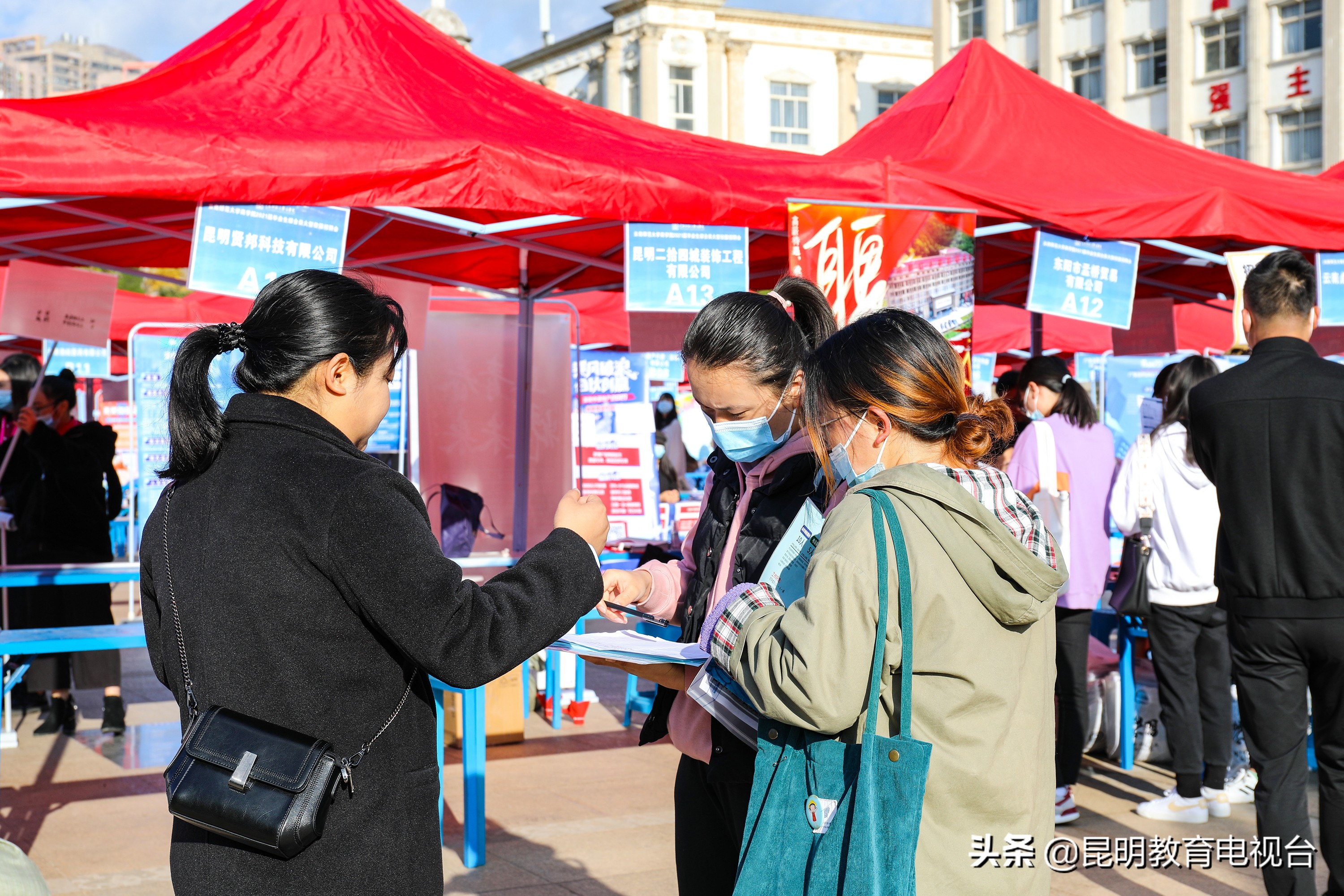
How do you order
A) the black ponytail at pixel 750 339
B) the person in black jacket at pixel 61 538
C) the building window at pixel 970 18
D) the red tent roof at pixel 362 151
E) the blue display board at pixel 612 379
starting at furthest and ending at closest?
1. the building window at pixel 970 18
2. the blue display board at pixel 612 379
3. the person in black jacket at pixel 61 538
4. the red tent roof at pixel 362 151
5. the black ponytail at pixel 750 339

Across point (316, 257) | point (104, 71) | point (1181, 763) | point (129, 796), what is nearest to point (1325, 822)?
point (1181, 763)

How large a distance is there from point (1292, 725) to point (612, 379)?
268 inches

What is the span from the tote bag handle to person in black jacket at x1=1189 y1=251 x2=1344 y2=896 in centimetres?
206

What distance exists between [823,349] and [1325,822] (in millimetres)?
2288

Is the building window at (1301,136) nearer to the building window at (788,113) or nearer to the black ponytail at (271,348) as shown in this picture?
the building window at (788,113)

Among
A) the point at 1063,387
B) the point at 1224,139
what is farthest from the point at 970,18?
the point at 1063,387

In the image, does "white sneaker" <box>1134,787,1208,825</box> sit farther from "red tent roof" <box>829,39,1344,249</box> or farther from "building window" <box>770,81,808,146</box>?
"building window" <box>770,81,808,146</box>

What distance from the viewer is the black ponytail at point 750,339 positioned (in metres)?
2.25

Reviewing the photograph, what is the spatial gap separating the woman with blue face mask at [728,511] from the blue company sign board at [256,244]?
2257 mm

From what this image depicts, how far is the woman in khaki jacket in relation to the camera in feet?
5.41

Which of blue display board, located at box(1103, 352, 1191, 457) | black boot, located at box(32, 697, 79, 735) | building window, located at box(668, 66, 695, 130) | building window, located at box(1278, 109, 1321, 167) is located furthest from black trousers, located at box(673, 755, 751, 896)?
building window, located at box(668, 66, 695, 130)

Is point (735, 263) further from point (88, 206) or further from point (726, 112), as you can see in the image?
point (726, 112)

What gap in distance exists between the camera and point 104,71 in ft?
546

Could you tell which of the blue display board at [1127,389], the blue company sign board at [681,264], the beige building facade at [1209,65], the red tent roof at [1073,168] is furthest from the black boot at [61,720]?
the beige building facade at [1209,65]
